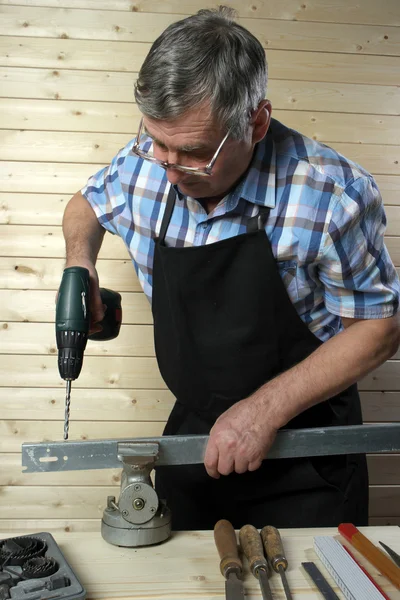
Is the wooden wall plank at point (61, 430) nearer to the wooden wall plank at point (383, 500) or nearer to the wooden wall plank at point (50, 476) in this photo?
the wooden wall plank at point (50, 476)

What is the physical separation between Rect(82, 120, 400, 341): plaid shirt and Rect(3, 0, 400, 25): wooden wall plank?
954mm

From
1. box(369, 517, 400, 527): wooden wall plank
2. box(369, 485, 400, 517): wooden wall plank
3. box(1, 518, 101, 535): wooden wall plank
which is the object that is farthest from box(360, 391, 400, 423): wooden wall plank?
box(1, 518, 101, 535): wooden wall plank

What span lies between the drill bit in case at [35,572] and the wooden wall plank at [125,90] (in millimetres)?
1653

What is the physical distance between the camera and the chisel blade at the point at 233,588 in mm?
1064

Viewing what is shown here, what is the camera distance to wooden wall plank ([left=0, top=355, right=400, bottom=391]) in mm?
2396

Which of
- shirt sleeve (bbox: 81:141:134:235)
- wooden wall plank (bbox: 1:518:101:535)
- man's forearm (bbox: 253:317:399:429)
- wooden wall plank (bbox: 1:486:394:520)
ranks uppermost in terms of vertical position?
shirt sleeve (bbox: 81:141:134:235)

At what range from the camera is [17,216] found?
2396mm

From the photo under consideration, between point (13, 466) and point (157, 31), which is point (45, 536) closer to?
point (13, 466)

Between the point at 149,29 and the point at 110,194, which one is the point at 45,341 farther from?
the point at 149,29

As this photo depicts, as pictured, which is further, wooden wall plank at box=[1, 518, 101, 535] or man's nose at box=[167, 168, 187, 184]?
wooden wall plank at box=[1, 518, 101, 535]

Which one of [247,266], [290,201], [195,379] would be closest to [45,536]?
[195,379]

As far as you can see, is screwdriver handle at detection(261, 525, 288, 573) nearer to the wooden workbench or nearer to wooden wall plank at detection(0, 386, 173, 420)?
the wooden workbench

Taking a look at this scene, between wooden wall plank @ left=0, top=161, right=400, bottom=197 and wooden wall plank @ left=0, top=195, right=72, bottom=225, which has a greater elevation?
wooden wall plank @ left=0, top=161, right=400, bottom=197

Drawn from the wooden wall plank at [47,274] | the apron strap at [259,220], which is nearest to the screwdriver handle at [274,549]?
the apron strap at [259,220]
